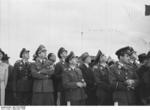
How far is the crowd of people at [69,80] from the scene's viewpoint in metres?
5.61

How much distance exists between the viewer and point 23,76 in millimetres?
5969

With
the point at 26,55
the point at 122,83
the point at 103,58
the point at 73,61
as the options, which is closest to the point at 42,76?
the point at 26,55

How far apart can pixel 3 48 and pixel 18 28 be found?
39 cm

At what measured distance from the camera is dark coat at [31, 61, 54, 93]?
5668 millimetres

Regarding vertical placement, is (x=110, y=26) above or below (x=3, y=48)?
above

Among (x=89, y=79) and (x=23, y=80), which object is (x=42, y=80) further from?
(x=89, y=79)

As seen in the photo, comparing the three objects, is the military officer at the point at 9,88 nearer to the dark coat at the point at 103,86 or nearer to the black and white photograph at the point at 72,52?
the black and white photograph at the point at 72,52

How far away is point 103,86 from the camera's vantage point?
19.4ft

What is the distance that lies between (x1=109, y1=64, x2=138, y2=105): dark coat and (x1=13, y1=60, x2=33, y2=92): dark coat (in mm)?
1406

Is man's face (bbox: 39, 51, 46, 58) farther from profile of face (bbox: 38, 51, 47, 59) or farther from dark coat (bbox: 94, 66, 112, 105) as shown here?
dark coat (bbox: 94, 66, 112, 105)

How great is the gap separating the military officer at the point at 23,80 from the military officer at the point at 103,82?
1176 millimetres

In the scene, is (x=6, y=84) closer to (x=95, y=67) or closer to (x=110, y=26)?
(x=95, y=67)

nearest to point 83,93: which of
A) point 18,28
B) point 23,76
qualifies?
point 23,76

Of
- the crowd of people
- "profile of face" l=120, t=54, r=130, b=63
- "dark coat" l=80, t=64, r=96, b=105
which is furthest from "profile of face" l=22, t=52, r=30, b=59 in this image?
"profile of face" l=120, t=54, r=130, b=63
